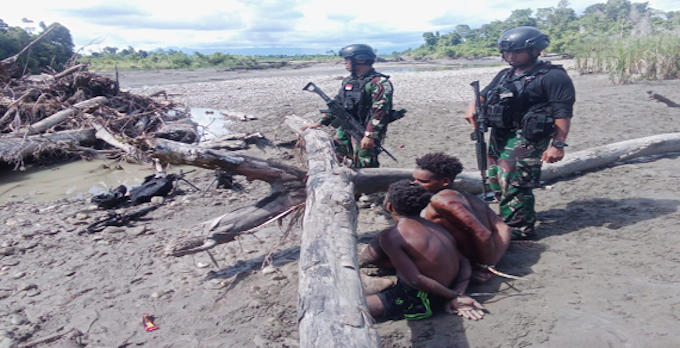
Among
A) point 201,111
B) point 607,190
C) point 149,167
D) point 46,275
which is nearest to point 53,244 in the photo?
point 46,275

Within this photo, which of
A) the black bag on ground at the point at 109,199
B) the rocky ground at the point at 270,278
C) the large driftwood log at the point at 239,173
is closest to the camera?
the rocky ground at the point at 270,278

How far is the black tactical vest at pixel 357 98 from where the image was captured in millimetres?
Answer: 4879

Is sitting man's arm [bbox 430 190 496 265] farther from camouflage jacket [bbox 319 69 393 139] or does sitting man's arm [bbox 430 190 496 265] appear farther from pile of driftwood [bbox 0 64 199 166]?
pile of driftwood [bbox 0 64 199 166]

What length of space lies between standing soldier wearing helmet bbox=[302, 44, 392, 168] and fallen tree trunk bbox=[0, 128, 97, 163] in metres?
5.02

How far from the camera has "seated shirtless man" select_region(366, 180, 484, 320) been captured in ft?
9.02

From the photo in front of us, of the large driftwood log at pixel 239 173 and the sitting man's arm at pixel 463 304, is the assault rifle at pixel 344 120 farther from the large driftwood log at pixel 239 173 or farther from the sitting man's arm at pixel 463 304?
the sitting man's arm at pixel 463 304

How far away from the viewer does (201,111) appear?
13.5 meters

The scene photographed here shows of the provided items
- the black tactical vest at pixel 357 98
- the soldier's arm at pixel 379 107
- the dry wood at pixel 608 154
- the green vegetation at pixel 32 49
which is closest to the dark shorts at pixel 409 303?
the soldier's arm at pixel 379 107

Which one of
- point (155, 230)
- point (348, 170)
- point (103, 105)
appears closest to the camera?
point (348, 170)

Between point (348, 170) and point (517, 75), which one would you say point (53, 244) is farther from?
point (517, 75)

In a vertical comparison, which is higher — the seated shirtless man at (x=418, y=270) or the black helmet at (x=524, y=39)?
the black helmet at (x=524, y=39)

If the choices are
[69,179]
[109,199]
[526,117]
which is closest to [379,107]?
[526,117]

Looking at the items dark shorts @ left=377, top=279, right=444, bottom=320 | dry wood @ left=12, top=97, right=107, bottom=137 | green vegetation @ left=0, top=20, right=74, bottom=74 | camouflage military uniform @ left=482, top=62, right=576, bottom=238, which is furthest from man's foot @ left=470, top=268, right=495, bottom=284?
green vegetation @ left=0, top=20, right=74, bottom=74

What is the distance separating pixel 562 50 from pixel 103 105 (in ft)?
119
